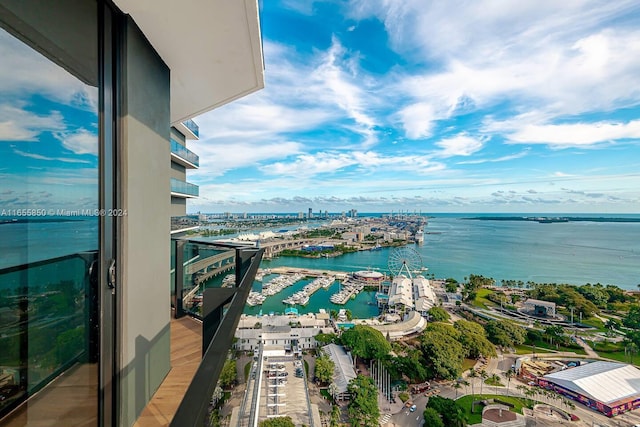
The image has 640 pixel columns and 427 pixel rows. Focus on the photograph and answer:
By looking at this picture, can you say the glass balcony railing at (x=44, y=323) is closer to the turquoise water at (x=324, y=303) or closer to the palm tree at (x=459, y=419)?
the palm tree at (x=459, y=419)

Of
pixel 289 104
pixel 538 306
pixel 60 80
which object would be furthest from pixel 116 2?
pixel 538 306

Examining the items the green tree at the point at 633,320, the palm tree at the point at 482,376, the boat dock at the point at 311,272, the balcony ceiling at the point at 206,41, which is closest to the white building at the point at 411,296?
the boat dock at the point at 311,272

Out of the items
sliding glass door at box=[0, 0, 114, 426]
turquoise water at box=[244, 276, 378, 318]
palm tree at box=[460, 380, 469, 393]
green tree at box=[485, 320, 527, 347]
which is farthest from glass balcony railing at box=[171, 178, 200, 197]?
green tree at box=[485, 320, 527, 347]

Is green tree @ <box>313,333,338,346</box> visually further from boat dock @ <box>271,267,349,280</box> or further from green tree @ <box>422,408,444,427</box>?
boat dock @ <box>271,267,349,280</box>

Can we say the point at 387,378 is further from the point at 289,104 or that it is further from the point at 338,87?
the point at 289,104

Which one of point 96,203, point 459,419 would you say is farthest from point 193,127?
point 459,419

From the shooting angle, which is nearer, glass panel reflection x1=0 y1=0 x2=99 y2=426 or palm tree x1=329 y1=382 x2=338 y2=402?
glass panel reflection x1=0 y1=0 x2=99 y2=426

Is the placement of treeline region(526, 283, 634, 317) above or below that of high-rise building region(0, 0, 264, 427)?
below
